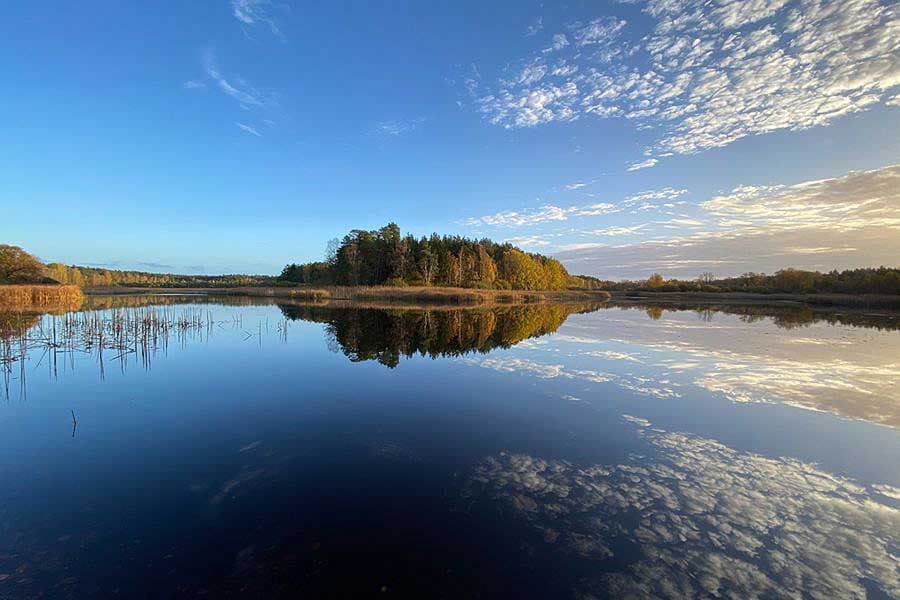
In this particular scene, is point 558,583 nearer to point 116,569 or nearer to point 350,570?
point 350,570

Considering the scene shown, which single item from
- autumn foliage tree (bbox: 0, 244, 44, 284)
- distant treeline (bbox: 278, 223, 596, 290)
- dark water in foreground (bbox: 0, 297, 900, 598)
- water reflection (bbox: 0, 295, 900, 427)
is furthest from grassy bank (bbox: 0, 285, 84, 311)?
distant treeline (bbox: 278, 223, 596, 290)

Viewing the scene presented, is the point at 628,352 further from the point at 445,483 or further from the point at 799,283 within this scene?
the point at 799,283

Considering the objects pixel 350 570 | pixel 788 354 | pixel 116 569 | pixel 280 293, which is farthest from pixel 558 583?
pixel 280 293

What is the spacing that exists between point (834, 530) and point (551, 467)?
293 centimetres

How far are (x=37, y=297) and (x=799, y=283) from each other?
107m

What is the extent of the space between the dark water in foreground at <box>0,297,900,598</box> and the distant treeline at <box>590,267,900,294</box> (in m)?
66.4

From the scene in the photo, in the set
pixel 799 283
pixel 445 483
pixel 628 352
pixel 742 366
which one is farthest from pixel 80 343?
pixel 799 283

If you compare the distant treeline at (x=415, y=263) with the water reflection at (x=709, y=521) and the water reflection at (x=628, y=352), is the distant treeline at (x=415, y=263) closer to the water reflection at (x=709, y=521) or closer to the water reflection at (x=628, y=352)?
the water reflection at (x=628, y=352)

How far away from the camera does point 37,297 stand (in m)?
31.1

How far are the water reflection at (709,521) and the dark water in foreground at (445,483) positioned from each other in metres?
0.03

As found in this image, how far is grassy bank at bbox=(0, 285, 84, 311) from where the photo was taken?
93.2 feet

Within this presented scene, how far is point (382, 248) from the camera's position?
66.7 m

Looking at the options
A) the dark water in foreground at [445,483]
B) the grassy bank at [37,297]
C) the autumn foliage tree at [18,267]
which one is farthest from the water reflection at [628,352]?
the autumn foliage tree at [18,267]

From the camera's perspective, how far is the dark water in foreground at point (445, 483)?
3361mm
